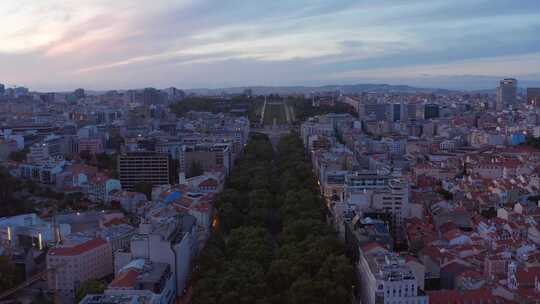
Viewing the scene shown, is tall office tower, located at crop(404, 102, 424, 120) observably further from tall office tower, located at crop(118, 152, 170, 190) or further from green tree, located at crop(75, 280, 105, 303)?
green tree, located at crop(75, 280, 105, 303)

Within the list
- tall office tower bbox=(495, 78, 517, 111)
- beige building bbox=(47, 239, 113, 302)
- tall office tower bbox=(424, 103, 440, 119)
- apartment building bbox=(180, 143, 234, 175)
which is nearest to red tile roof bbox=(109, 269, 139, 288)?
beige building bbox=(47, 239, 113, 302)

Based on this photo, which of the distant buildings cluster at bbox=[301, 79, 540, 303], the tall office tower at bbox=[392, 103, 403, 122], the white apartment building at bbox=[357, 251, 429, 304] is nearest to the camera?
the white apartment building at bbox=[357, 251, 429, 304]

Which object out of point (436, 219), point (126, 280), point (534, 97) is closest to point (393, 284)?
point (126, 280)

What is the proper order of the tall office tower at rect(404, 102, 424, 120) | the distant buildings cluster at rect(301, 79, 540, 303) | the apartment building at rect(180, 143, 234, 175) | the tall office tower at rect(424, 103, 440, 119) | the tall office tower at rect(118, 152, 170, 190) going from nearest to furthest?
the distant buildings cluster at rect(301, 79, 540, 303) → the tall office tower at rect(118, 152, 170, 190) → the apartment building at rect(180, 143, 234, 175) → the tall office tower at rect(424, 103, 440, 119) → the tall office tower at rect(404, 102, 424, 120)

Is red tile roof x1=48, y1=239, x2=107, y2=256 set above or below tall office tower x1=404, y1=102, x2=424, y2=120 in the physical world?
below

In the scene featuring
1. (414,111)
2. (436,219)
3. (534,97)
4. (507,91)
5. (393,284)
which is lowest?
(436,219)

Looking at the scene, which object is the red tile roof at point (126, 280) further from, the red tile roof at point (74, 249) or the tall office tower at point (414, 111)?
the tall office tower at point (414, 111)

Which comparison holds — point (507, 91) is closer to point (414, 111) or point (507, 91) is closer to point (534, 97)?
point (534, 97)
